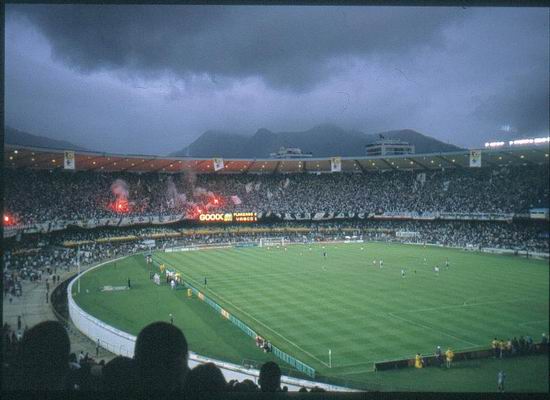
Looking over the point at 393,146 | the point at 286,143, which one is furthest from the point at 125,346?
the point at 393,146

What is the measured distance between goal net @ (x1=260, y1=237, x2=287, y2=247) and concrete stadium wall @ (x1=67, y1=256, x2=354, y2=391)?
29386 millimetres

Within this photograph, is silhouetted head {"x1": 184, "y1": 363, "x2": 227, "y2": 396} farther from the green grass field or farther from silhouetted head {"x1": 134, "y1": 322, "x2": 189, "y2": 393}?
the green grass field

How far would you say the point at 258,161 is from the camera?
48406 mm

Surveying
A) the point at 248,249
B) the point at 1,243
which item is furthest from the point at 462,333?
the point at 248,249

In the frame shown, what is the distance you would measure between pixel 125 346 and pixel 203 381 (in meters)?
12.0

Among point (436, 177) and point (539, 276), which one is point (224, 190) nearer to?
point (436, 177)

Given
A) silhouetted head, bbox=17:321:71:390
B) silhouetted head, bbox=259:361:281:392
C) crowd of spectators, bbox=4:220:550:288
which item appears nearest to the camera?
silhouetted head, bbox=17:321:71:390

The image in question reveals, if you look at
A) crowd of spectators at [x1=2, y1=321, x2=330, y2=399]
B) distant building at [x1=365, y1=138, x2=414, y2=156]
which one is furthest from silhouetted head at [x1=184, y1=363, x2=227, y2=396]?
distant building at [x1=365, y1=138, x2=414, y2=156]

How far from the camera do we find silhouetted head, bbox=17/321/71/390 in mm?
2441

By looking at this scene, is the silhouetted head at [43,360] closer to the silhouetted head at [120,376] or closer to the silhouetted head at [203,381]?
the silhouetted head at [120,376]

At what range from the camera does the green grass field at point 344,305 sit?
15.0 m

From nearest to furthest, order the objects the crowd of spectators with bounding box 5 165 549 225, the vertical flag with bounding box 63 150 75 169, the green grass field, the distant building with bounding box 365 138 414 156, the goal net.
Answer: the green grass field
the vertical flag with bounding box 63 150 75 169
the crowd of spectators with bounding box 5 165 549 225
the goal net
the distant building with bounding box 365 138 414 156

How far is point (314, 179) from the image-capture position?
5744cm

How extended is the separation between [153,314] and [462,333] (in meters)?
12.2
